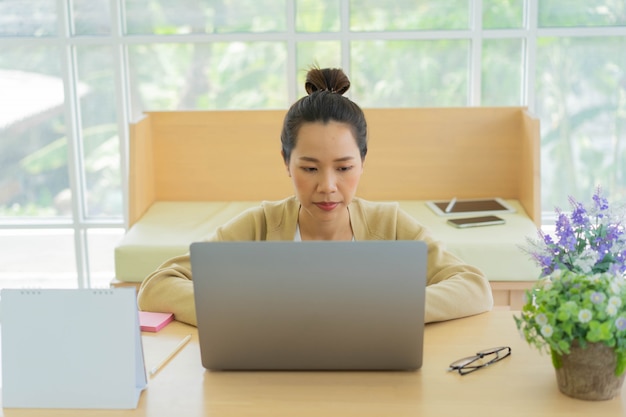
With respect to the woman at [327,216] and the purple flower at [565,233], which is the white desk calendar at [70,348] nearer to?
the woman at [327,216]

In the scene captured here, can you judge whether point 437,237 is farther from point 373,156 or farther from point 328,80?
point 328,80

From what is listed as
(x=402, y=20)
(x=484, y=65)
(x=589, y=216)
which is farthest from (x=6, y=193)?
(x=589, y=216)

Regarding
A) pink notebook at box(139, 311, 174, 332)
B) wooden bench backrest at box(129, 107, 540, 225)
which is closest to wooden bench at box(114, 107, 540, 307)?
wooden bench backrest at box(129, 107, 540, 225)

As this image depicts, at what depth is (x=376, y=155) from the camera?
3.65 metres

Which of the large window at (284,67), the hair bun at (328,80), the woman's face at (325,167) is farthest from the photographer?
the large window at (284,67)

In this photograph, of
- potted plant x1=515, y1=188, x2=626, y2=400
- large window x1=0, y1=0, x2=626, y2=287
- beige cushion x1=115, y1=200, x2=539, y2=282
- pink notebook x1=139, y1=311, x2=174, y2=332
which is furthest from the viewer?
large window x1=0, y1=0, x2=626, y2=287

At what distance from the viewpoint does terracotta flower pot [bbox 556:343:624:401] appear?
4.17 ft

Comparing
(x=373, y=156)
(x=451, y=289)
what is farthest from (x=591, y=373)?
(x=373, y=156)

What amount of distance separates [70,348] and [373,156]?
96.0 inches

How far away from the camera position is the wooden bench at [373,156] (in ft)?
11.9

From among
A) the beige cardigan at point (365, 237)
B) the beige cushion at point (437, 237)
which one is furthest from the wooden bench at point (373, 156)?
the beige cardigan at point (365, 237)

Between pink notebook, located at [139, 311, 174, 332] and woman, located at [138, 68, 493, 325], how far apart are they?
2 centimetres

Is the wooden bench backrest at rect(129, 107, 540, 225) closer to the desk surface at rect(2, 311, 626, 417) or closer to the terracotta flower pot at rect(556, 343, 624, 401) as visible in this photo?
the desk surface at rect(2, 311, 626, 417)

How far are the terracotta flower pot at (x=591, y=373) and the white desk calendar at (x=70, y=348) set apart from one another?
67 centimetres
